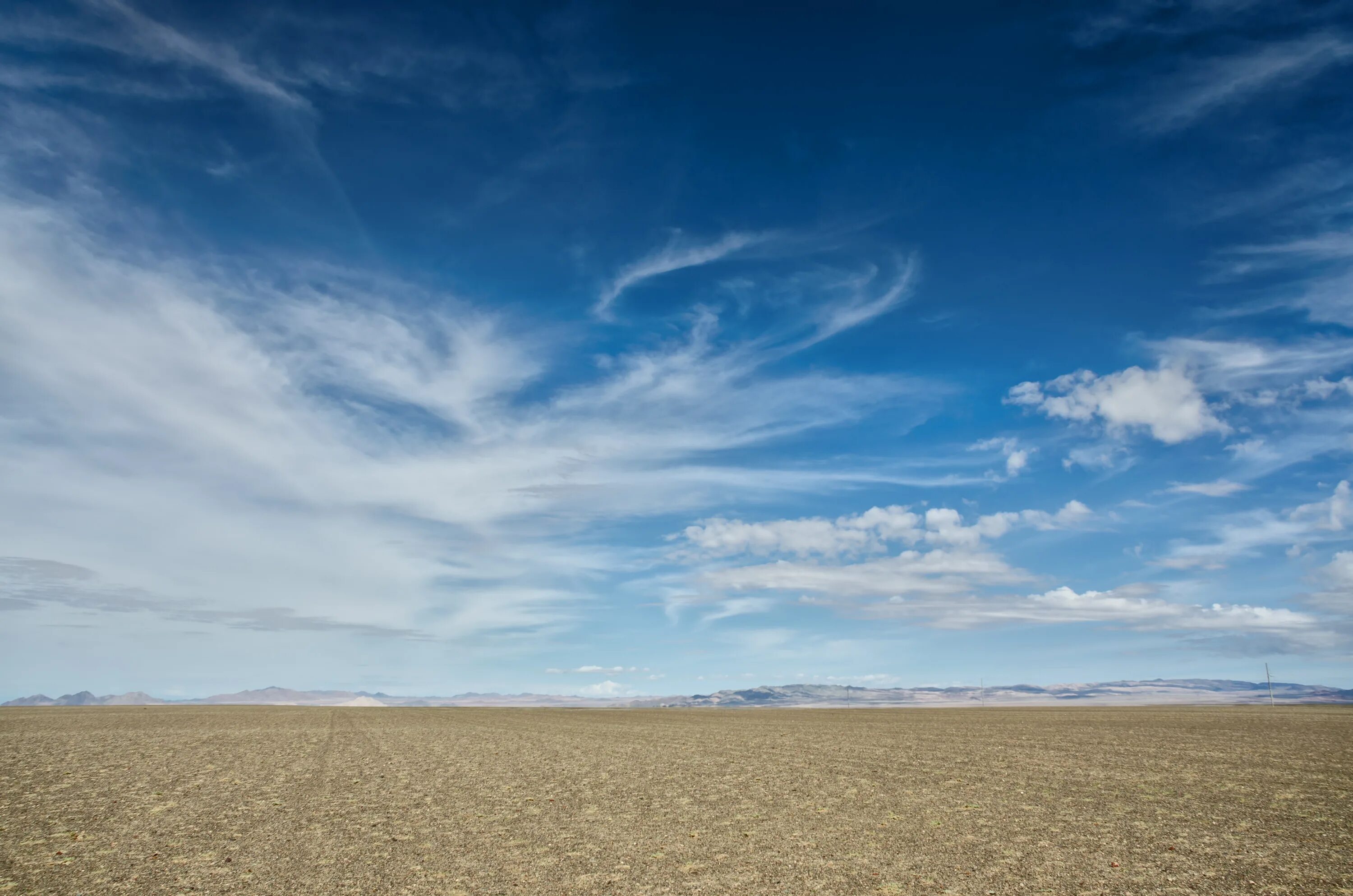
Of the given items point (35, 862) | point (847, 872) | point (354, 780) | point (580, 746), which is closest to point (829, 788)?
point (847, 872)

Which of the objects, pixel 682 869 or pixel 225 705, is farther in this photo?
pixel 225 705

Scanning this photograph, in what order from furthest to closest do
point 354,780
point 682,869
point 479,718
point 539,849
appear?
point 479,718 < point 354,780 < point 539,849 < point 682,869

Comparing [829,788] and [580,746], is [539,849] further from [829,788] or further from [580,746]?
[580,746]

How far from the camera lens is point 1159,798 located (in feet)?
70.2

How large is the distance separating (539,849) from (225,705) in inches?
6318

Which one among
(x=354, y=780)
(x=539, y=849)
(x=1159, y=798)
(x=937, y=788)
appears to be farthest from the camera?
(x=354, y=780)

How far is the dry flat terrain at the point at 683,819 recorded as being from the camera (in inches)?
531

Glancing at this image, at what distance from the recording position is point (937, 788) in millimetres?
23656

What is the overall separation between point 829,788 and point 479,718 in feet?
247

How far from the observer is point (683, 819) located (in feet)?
62.2

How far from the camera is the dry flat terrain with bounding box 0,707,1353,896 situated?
13.5 meters

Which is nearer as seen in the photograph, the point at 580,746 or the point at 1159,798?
the point at 1159,798

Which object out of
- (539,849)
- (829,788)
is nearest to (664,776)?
(829,788)

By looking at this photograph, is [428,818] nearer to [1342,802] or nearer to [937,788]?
[937,788]
